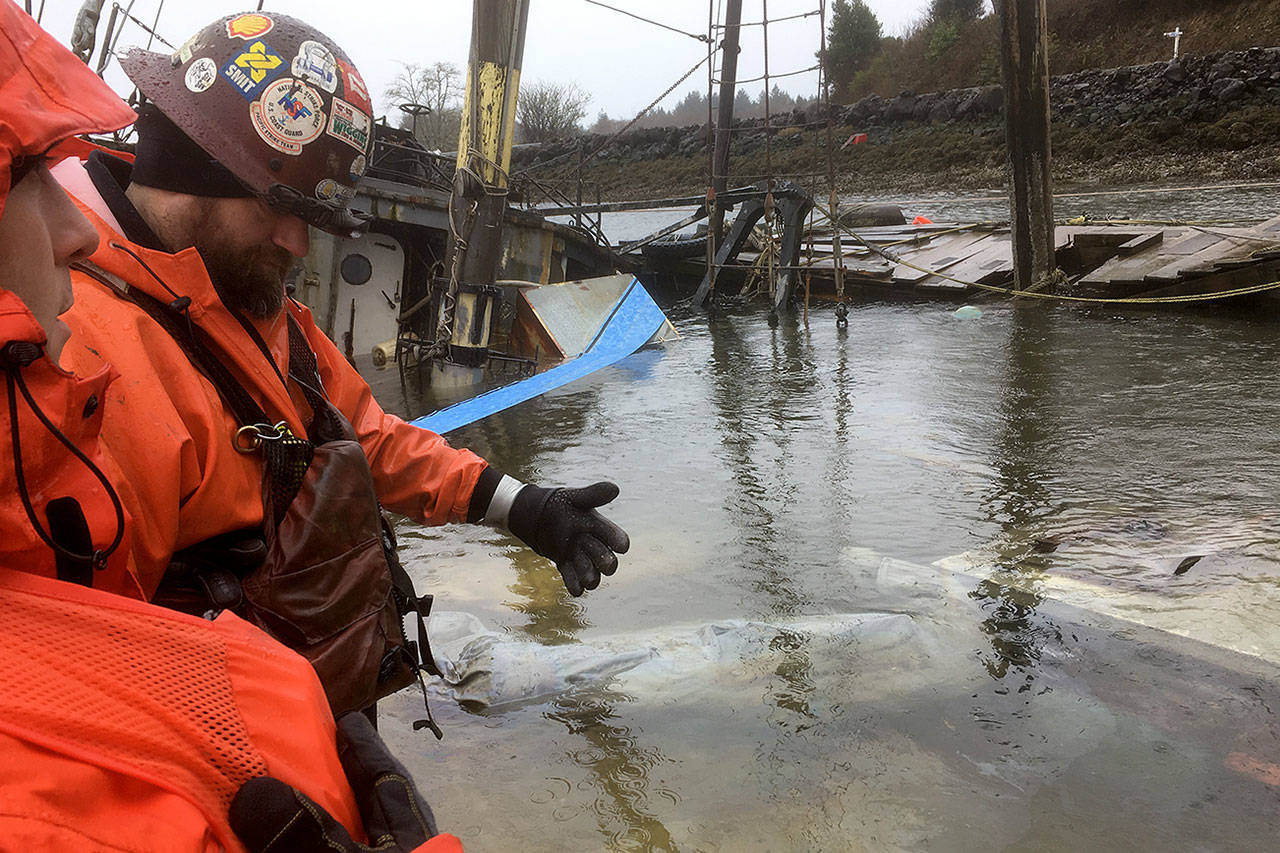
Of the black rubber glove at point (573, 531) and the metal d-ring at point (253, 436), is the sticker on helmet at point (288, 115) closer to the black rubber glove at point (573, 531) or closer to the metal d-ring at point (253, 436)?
the metal d-ring at point (253, 436)

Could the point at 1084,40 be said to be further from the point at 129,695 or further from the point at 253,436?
the point at 129,695

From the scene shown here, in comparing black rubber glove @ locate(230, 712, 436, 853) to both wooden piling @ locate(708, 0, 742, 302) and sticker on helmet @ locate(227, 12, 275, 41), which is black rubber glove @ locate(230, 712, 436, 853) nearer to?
sticker on helmet @ locate(227, 12, 275, 41)

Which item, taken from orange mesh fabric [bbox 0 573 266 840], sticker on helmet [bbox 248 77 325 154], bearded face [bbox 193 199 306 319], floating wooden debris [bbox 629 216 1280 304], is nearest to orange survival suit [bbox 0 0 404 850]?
orange mesh fabric [bbox 0 573 266 840]

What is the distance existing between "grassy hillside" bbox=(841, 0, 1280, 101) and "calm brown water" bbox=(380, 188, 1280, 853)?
4060 cm

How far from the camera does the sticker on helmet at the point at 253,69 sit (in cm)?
180

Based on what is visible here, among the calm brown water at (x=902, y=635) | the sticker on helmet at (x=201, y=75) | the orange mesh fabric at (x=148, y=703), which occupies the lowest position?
the calm brown water at (x=902, y=635)

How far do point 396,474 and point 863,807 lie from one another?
141 cm

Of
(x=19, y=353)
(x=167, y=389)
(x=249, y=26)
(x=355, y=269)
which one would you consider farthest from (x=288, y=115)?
(x=355, y=269)

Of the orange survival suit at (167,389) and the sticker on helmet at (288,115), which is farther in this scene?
the sticker on helmet at (288,115)

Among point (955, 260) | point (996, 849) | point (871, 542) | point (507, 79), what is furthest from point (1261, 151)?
point (996, 849)

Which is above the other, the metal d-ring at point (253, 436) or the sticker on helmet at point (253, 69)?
the sticker on helmet at point (253, 69)

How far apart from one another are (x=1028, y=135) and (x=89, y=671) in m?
11.1

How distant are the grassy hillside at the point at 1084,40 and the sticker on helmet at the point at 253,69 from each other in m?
44.0

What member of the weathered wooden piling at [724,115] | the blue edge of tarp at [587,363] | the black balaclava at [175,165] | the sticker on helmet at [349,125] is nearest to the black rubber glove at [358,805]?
the black balaclava at [175,165]
